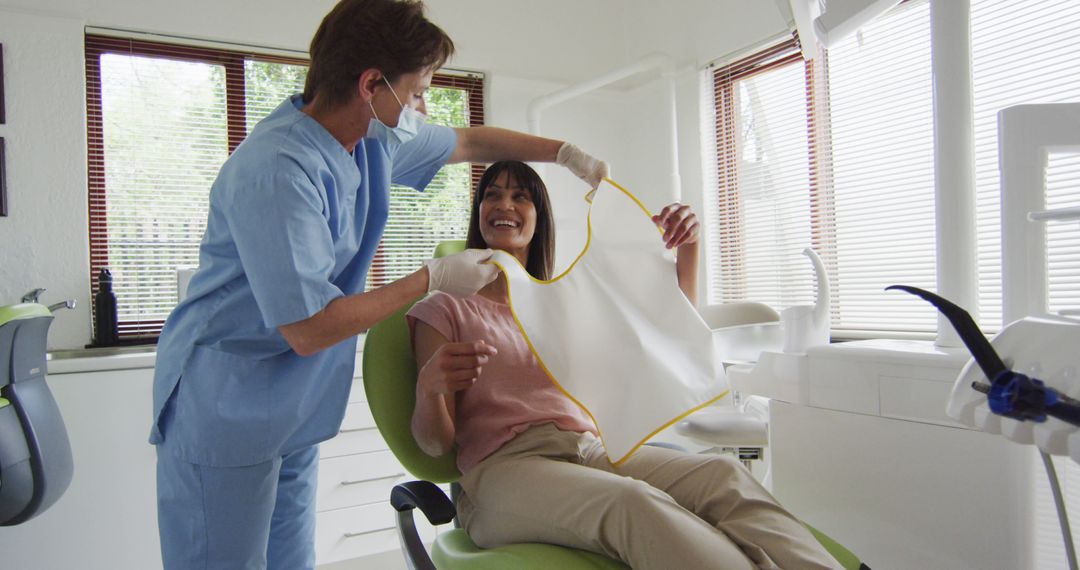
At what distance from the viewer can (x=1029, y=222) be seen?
1.10 meters

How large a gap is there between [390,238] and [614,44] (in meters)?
1.66

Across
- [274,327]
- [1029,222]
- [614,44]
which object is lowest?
[274,327]

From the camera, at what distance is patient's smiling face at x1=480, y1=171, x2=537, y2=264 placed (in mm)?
1613

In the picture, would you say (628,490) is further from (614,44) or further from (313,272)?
(614,44)

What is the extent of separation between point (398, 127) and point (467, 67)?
7.17 feet

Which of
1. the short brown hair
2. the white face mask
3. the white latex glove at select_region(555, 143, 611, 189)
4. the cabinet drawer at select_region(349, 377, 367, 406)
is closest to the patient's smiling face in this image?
the white latex glove at select_region(555, 143, 611, 189)

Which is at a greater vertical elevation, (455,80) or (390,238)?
(455,80)

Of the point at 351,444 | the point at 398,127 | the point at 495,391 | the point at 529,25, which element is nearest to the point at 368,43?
the point at 398,127

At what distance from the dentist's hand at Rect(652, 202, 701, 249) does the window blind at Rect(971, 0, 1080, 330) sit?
4.04ft

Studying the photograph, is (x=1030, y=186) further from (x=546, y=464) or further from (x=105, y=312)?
(x=105, y=312)

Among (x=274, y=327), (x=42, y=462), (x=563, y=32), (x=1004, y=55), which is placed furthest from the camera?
(x=563, y=32)

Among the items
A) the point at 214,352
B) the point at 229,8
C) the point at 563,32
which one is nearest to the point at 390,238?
the point at 229,8

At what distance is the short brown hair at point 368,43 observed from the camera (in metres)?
1.24

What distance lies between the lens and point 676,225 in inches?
50.3
